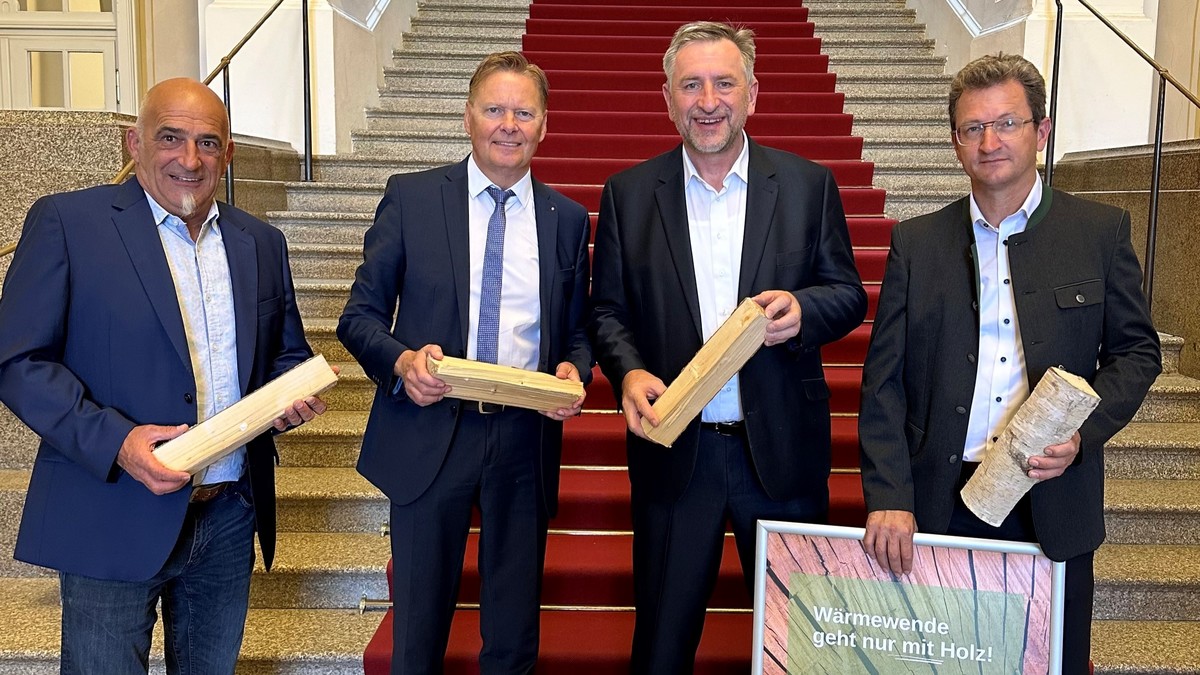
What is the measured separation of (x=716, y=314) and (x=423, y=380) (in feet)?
2.19

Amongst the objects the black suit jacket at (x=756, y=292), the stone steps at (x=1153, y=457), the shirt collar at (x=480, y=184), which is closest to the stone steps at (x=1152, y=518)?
the stone steps at (x=1153, y=457)

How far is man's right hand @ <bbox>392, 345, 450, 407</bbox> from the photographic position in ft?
6.40

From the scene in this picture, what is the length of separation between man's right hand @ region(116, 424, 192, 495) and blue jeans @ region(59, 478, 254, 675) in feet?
0.75

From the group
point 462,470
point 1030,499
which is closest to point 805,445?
point 1030,499

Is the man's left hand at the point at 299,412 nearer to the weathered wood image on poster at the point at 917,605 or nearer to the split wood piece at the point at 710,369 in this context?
the split wood piece at the point at 710,369

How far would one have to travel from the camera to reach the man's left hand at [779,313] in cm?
195

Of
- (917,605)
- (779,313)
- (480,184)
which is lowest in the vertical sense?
(917,605)

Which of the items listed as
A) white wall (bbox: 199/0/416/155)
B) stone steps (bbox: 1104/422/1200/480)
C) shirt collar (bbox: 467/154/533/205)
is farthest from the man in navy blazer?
white wall (bbox: 199/0/416/155)

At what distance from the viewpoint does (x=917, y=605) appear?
191 cm

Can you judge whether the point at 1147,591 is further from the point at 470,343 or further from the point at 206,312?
the point at 206,312

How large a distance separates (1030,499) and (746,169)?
0.92 meters

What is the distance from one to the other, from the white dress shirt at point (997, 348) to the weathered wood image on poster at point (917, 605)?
23 cm

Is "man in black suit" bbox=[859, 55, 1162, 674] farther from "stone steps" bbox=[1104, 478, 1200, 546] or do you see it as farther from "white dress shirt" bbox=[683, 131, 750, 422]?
"stone steps" bbox=[1104, 478, 1200, 546]

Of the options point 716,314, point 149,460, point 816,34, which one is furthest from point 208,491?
point 816,34
